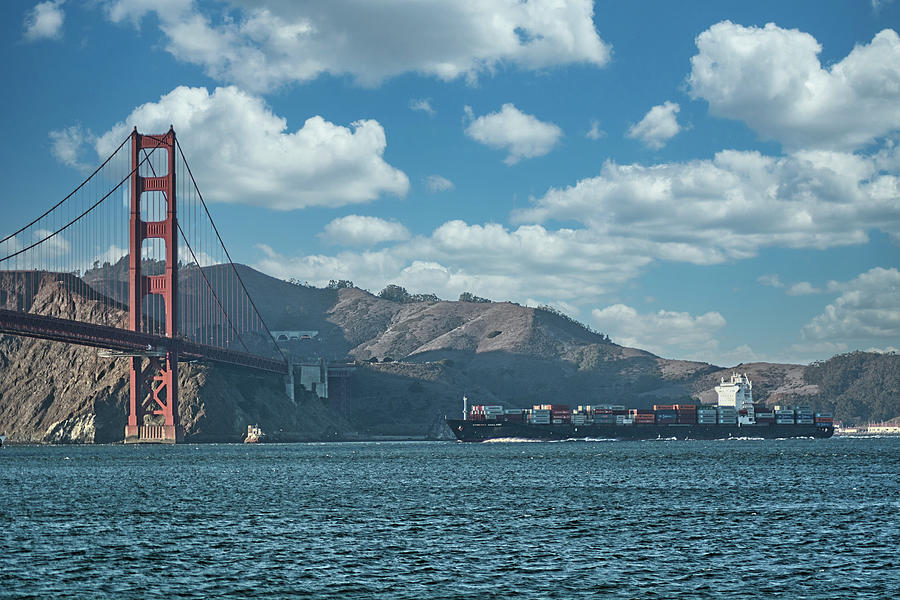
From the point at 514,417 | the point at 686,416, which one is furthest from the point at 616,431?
the point at 514,417

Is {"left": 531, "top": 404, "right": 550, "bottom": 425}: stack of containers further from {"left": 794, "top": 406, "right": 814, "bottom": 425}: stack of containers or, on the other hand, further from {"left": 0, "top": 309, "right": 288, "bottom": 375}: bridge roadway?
{"left": 0, "top": 309, "right": 288, "bottom": 375}: bridge roadway

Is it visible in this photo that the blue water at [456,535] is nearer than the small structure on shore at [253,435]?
Yes

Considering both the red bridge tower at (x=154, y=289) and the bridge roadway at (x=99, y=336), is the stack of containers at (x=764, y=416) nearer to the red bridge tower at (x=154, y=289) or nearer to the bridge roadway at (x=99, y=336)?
the bridge roadway at (x=99, y=336)

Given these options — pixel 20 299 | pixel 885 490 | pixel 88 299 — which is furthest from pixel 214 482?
pixel 20 299

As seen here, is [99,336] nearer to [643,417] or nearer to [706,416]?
[643,417]

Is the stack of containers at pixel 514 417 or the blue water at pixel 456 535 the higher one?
the stack of containers at pixel 514 417

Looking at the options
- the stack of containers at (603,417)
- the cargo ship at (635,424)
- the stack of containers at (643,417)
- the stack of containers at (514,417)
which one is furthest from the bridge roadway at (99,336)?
the stack of containers at (643,417)
